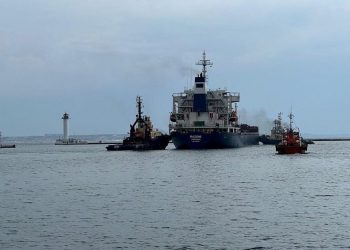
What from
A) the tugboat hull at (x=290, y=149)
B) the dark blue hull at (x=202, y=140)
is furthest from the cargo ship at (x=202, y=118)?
the tugboat hull at (x=290, y=149)

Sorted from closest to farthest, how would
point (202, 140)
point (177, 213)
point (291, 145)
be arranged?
point (177, 213), point (291, 145), point (202, 140)

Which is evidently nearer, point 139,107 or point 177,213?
point 177,213

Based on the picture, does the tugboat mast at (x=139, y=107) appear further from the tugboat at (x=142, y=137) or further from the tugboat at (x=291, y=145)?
the tugboat at (x=291, y=145)

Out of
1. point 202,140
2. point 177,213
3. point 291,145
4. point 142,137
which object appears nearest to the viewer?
point 177,213

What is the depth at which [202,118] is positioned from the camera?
128375 mm

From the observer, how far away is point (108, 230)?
3253cm

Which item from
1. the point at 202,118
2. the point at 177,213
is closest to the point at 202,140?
the point at 202,118

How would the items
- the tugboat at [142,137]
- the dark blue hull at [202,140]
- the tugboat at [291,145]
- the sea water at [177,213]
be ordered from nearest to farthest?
the sea water at [177,213]
the tugboat at [291,145]
the dark blue hull at [202,140]
the tugboat at [142,137]

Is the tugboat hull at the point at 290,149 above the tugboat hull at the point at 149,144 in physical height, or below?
below

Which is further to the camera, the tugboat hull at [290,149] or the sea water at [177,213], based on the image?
the tugboat hull at [290,149]

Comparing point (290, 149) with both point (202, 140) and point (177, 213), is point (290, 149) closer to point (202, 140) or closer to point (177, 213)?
point (202, 140)

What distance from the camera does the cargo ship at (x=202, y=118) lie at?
415 ft

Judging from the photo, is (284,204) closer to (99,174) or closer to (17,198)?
(17,198)

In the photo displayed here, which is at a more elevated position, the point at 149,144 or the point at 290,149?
the point at 149,144
